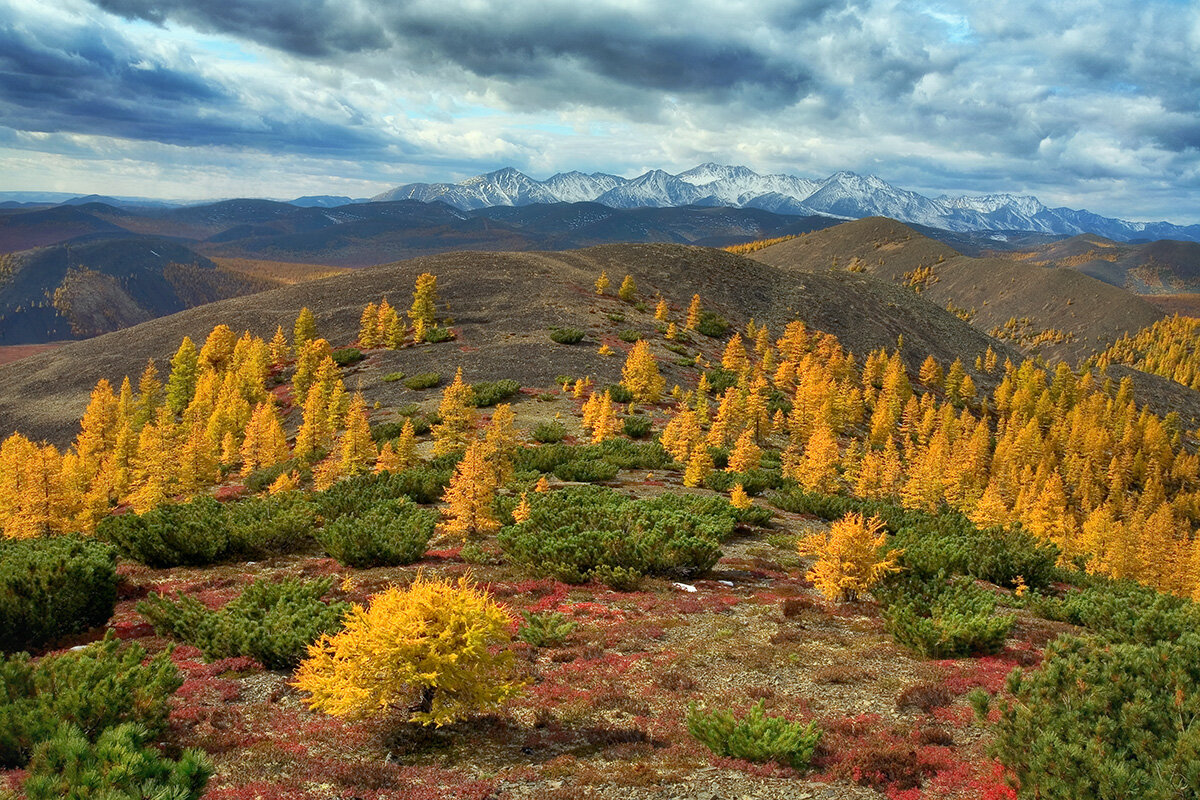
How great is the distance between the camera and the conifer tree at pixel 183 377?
76100 millimetres

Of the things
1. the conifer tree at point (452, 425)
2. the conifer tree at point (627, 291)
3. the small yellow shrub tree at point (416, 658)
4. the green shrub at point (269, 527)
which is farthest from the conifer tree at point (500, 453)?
the conifer tree at point (627, 291)

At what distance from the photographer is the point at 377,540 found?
25703mm

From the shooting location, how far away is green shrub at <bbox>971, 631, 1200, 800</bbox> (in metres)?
8.82

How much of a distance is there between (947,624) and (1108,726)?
8.99 metres

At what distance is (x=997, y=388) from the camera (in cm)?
12975

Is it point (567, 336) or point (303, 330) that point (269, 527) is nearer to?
point (567, 336)

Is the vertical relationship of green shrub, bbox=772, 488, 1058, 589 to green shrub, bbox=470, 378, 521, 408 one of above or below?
above

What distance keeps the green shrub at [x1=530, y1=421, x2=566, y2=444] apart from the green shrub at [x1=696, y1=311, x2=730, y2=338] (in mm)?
59074

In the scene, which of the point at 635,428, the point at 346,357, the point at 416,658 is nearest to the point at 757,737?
the point at 416,658

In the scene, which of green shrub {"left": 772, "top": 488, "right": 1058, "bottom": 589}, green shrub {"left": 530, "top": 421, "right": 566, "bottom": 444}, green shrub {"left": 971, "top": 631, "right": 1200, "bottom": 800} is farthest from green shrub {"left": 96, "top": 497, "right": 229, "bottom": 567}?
green shrub {"left": 530, "top": 421, "right": 566, "bottom": 444}

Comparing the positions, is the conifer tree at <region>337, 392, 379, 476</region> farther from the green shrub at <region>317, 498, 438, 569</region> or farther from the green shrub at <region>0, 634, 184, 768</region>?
the green shrub at <region>0, 634, 184, 768</region>

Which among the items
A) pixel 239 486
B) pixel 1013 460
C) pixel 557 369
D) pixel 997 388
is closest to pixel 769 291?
pixel 997 388

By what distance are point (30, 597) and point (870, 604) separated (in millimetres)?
24364

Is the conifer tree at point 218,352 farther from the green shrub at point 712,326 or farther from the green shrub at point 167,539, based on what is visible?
the green shrub at point 712,326
